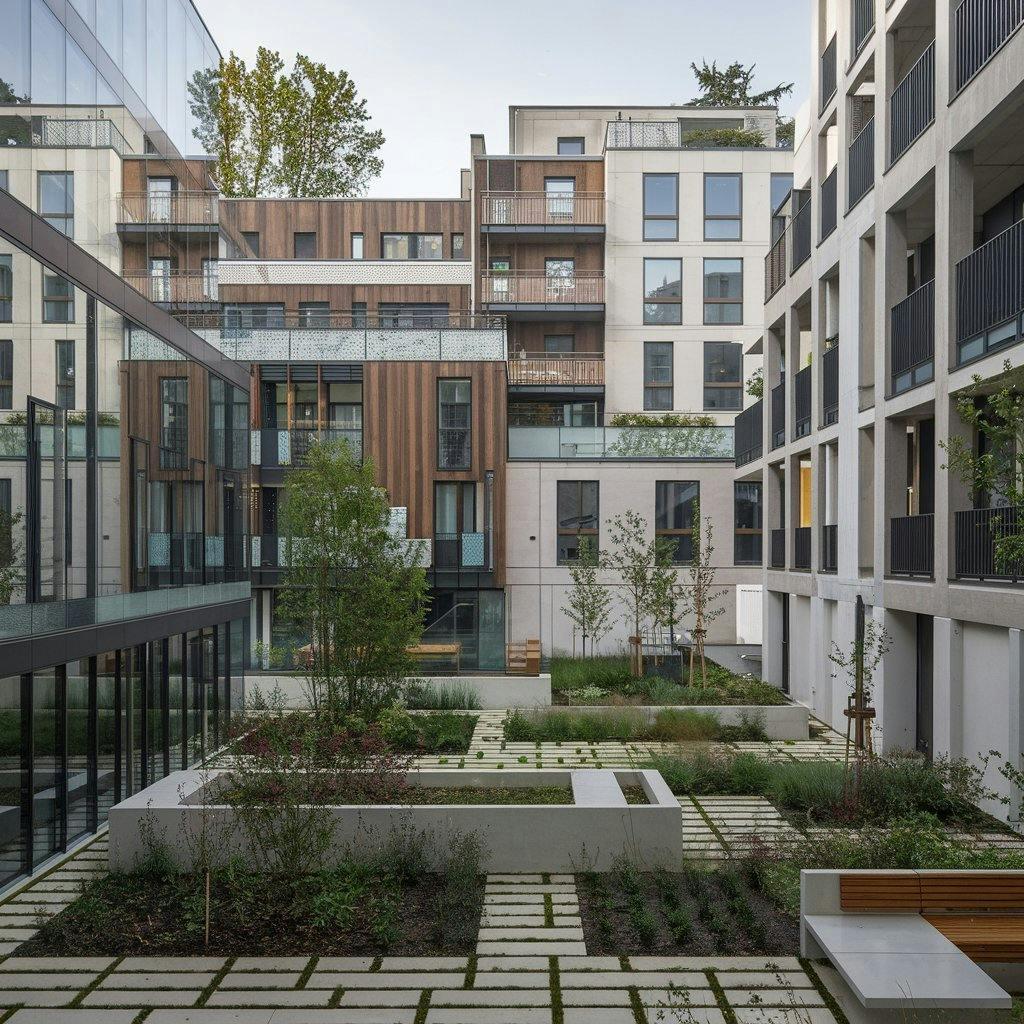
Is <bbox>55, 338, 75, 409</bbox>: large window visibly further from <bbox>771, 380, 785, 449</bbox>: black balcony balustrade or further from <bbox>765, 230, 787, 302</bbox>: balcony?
<bbox>765, 230, 787, 302</bbox>: balcony

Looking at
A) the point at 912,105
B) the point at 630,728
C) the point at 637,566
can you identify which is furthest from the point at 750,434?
the point at 912,105

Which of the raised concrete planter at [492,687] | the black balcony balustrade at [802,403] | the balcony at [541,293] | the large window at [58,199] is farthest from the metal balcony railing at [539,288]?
the large window at [58,199]

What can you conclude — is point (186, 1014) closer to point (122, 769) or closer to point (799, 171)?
point (122, 769)

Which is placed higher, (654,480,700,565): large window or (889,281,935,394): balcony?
(889,281,935,394): balcony

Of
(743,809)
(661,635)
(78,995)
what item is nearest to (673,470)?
(661,635)

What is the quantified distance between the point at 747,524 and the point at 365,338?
37.4ft

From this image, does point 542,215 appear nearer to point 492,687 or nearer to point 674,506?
point 674,506

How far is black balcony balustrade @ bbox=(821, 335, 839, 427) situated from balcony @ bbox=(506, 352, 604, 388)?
40.7 ft

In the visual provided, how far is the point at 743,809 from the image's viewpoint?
43.5ft

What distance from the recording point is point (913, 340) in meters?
15.7

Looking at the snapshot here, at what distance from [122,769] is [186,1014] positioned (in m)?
6.53

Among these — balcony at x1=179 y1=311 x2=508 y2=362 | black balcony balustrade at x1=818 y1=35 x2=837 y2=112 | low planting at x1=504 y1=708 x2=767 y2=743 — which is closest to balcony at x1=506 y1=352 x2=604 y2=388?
balcony at x1=179 y1=311 x2=508 y2=362

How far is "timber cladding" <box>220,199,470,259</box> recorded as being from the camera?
35.2 m

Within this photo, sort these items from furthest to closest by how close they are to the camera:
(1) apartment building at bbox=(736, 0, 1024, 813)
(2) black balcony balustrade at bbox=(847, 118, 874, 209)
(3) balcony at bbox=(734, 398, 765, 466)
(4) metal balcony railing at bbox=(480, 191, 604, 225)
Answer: (4) metal balcony railing at bbox=(480, 191, 604, 225), (3) balcony at bbox=(734, 398, 765, 466), (2) black balcony balustrade at bbox=(847, 118, 874, 209), (1) apartment building at bbox=(736, 0, 1024, 813)
